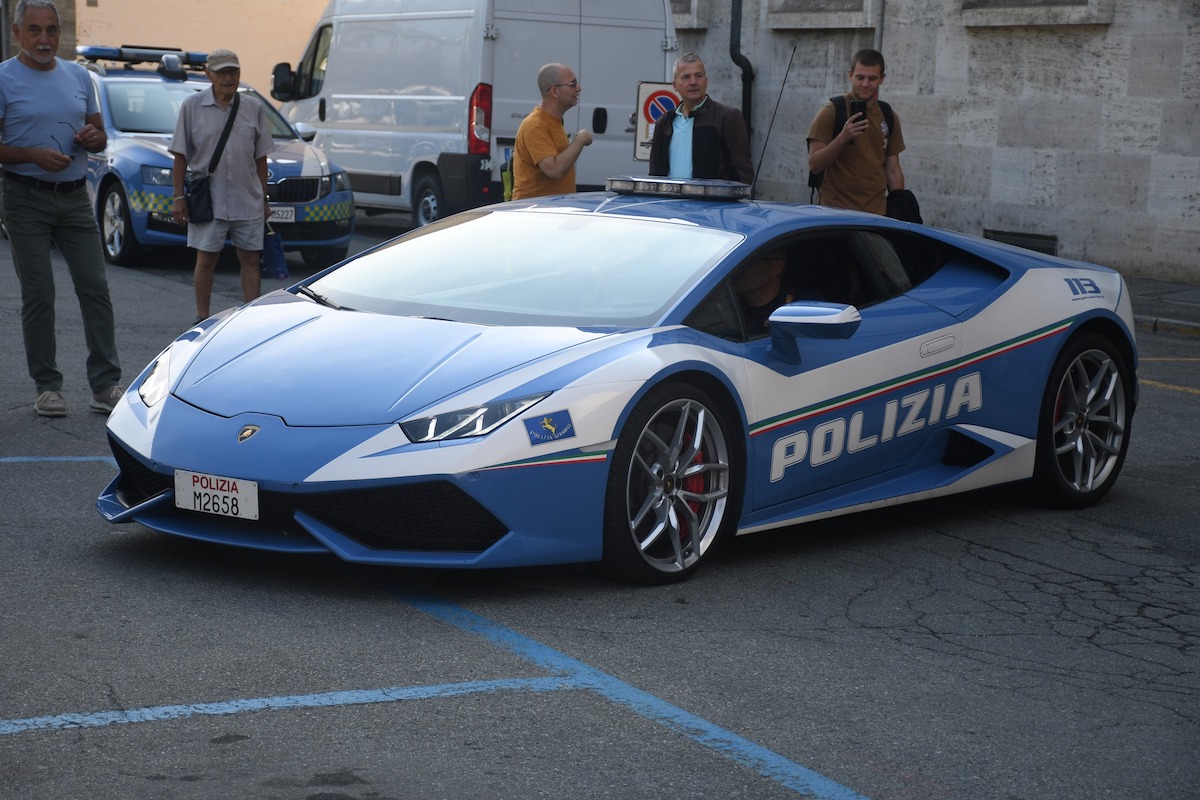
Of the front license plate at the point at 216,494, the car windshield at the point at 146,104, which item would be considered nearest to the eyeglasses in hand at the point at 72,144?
the front license plate at the point at 216,494

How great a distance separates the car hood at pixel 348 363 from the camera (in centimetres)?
515

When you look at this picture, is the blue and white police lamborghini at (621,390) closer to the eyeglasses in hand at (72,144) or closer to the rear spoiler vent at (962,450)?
the rear spoiler vent at (962,450)

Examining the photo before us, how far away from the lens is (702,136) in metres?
9.33

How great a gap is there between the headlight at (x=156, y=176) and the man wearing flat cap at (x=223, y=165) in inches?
152

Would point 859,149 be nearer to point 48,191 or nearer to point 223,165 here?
point 223,165

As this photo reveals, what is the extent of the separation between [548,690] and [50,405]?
14.6ft

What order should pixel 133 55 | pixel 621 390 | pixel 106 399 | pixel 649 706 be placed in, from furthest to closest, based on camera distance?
pixel 133 55, pixel 106 399, pixel 621 390, pixel 649 706

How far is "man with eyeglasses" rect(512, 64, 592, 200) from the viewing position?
9.21 m

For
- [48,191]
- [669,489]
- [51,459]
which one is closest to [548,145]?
[48,191]

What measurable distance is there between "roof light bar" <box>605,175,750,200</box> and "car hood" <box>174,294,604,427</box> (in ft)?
4.48

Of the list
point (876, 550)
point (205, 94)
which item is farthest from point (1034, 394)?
point (205, 94)

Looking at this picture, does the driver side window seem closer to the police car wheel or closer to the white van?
the white van

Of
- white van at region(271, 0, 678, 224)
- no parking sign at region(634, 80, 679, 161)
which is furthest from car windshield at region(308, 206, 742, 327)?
white van at region(271, 0, 678, 224)

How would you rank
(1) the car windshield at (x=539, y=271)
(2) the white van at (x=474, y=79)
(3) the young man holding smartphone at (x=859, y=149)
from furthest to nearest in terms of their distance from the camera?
(2) the white van at (x=474, y=79)
(3) the young man holding smartphone at (x=859, y=149)
(1) the car windshield at (x=539, y=271)
